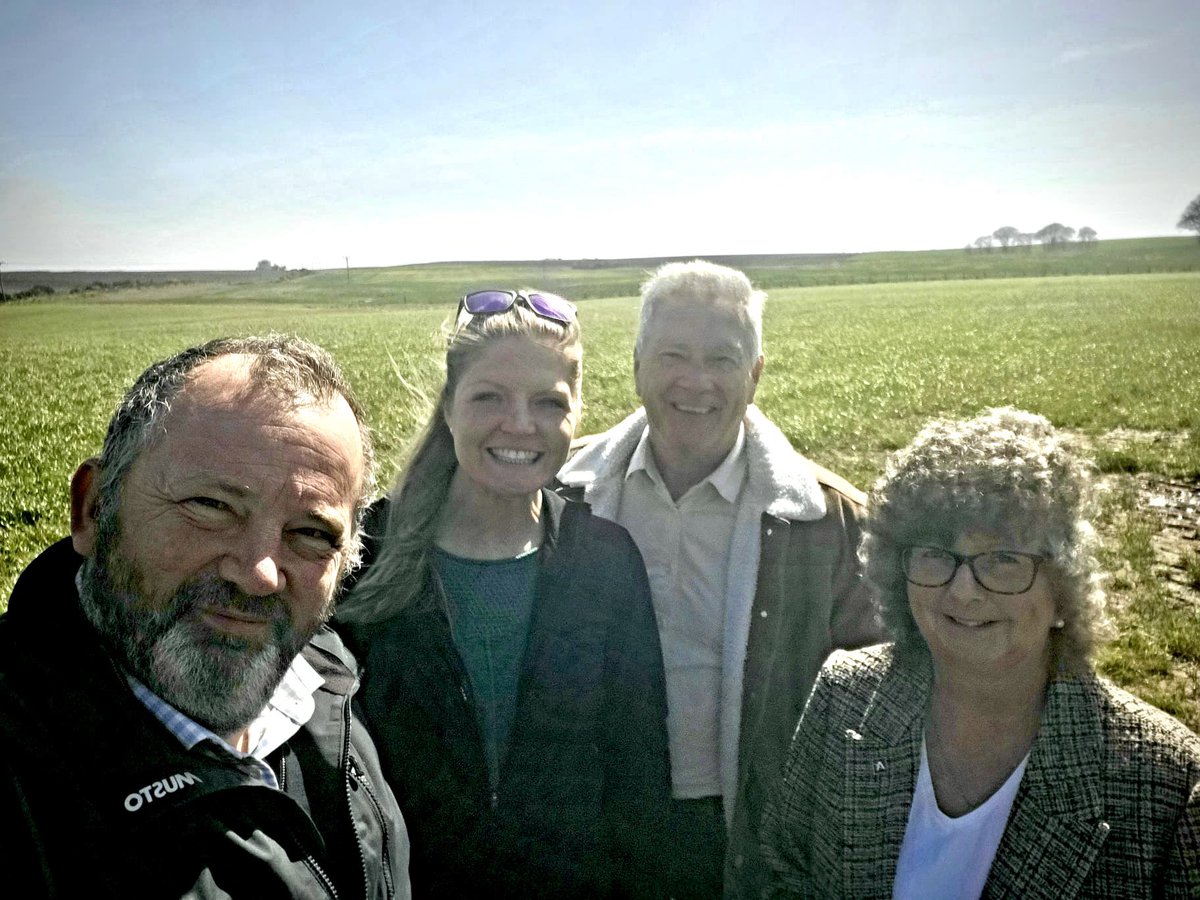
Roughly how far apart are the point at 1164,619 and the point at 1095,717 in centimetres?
472

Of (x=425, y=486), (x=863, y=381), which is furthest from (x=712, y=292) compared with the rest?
(x=863, y=381)

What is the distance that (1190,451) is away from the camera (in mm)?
10227

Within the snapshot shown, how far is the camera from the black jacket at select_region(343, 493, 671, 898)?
7.47ft

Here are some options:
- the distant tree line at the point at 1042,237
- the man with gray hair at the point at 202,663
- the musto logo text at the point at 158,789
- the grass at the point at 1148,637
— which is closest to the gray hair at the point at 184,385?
the man with gray hair at the point at 202,663

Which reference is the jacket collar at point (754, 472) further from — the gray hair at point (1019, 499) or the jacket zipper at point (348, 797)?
the jacket zipper at point (348, 797)

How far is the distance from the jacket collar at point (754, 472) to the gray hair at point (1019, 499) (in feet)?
2.40

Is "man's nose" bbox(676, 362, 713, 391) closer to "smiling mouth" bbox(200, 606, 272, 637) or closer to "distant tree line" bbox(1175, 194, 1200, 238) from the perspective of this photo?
"smiling mouth" bbox(200, 606, 272, 637)

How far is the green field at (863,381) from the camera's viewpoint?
225 inches

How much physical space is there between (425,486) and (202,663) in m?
1.16

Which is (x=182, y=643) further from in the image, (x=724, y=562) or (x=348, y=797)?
(x=724, y=562)

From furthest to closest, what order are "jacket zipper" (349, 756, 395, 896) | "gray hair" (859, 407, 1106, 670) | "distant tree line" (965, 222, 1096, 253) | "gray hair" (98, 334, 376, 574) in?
"distant tree line" (965, 222, 1096, 253) → "gray hair" (859, 407, 1106, 670) → "jacket zipper" (349, 756, 395, 896) → "gray hair" (98, 334, 376, 574)

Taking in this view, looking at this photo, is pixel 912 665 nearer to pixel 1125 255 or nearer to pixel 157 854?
pixel 157 854

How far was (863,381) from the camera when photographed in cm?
1862

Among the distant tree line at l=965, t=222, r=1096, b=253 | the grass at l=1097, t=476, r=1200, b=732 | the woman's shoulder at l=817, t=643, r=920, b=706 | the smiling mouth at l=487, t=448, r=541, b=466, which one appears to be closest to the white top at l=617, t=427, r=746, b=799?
the woman's shoulder at l=817, t=643, r=920, b=706
